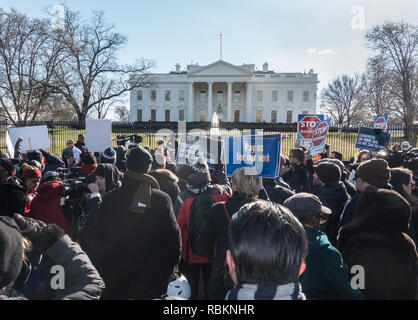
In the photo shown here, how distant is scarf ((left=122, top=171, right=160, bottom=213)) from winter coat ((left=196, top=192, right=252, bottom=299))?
57 centimetres

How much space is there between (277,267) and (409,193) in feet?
9.40

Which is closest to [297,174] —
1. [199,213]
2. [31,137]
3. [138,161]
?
[199,213]

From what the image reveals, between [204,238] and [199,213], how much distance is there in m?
0.51

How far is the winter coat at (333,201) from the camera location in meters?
3.34

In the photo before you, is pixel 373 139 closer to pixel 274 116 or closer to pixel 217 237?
pixel 217 237

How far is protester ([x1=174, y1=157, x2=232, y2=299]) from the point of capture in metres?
3.04

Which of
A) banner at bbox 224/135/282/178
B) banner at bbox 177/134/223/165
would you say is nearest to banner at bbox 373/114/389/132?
banner at bbox 177/134/223/165

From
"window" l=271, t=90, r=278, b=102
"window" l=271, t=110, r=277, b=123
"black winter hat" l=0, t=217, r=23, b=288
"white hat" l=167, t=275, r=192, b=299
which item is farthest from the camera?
"window" l=271, t=90, r=278, b=102

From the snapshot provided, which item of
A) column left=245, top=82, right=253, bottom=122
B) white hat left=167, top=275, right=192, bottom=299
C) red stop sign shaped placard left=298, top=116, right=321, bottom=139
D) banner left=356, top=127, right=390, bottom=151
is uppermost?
column left=245, top=82, right=253, bottom=122

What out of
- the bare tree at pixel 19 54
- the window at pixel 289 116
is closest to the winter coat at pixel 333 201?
the bare tree at pixel 19 54

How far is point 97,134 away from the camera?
27.3ft

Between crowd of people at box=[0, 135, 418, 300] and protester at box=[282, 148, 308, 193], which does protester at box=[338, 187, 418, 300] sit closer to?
crowd of people at box=[0, 135, 418, 300]
